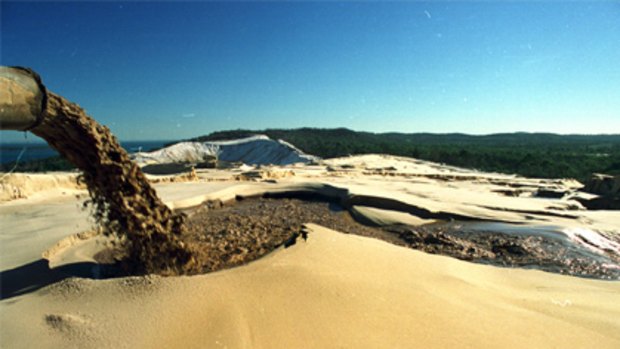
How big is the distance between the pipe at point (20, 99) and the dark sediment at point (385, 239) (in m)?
1.46

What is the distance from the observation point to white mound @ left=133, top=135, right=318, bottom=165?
20.1 m

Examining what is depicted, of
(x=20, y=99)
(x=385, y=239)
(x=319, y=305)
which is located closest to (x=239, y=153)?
(x=385, y=239)

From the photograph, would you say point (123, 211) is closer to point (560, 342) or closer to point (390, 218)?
point (560, 342)

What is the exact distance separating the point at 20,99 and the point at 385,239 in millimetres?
4081

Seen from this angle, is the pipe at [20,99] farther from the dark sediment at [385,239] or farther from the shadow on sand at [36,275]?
the dark sediment at [385,239]

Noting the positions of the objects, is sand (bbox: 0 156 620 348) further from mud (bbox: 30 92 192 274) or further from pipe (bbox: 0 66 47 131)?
pipe (bbox: 0 66 47 131)

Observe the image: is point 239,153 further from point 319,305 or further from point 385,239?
point 319,305

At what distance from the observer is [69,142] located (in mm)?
2680

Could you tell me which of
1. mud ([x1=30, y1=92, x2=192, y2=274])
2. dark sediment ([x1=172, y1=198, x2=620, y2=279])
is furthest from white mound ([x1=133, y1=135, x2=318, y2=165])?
mud ([x1=30, y1=92, x2=192, y2=274])

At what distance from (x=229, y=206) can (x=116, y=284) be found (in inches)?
178

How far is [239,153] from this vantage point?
24125mm

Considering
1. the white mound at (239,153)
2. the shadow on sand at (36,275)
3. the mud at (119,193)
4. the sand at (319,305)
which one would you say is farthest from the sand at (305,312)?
the white mound at (239,153)

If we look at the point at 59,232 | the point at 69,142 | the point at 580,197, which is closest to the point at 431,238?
the point at 69,142

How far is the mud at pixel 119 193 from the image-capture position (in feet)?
8.50
